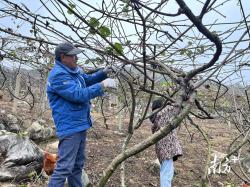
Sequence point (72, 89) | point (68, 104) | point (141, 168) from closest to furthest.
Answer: point (72, 89), point (68, 104), point (141, 168)

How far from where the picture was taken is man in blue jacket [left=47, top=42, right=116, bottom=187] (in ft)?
14.1

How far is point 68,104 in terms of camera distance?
4430 millimetres

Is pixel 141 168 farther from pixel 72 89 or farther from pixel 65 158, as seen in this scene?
pixel 72 89

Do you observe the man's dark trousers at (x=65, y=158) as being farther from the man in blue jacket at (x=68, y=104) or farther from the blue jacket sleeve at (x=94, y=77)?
the blue jacket sleeve at (x=94, y=77)

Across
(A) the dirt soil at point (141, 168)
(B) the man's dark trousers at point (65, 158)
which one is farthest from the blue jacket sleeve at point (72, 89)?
(A) the dirt soil at point (141, 168)

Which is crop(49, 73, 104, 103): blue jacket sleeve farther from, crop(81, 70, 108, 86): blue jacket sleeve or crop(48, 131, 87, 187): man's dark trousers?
crop(48, 131, 87, 187): man's dark trousers

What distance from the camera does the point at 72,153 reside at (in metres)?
4.47

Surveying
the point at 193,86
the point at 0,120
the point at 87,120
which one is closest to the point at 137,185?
the point at 87,120

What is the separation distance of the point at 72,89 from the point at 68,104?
24 cm

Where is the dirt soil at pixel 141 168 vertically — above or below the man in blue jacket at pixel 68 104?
below

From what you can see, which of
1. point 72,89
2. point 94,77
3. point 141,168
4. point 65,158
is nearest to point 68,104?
point 72,89

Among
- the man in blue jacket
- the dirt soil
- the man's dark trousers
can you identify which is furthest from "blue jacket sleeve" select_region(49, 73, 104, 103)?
the dirt soil

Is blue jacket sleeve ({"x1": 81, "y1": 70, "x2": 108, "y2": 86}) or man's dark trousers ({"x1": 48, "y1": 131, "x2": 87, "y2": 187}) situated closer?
blue jacket sleeve ({"x1": 81, "y1": 70, "x2": 108, "y2": 86})

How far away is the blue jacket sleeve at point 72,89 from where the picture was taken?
4.21 meters
